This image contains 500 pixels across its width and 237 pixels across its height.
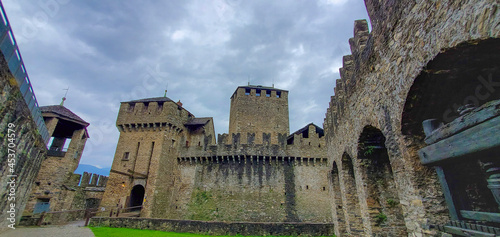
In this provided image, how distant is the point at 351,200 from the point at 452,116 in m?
5.28

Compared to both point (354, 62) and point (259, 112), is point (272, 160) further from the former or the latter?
point (354, 62)

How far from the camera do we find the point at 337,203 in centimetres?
972

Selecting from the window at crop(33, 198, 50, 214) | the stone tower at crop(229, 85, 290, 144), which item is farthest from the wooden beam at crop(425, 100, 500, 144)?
the window at crop(33, 198, 50, 214)

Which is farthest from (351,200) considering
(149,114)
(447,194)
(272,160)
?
(149,114)

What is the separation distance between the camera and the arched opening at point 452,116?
2.86 m

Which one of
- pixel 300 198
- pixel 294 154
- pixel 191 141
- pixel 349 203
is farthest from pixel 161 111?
pixel 349 203

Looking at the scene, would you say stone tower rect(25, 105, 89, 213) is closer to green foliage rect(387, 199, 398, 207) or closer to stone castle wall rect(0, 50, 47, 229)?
stone castle wall rect(0, 50, 47, 229)

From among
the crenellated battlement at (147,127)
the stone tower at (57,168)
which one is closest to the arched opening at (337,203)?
the crenellated battlement at (147,127)

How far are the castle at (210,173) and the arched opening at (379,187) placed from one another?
982cm

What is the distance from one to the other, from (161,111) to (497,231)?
65.1 feet

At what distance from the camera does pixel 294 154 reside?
697 inches

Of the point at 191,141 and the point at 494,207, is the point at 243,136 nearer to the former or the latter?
the point at 191,141

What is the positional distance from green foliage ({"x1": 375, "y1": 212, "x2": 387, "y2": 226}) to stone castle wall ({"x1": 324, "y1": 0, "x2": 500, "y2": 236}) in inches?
1.3

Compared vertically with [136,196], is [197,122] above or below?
above
